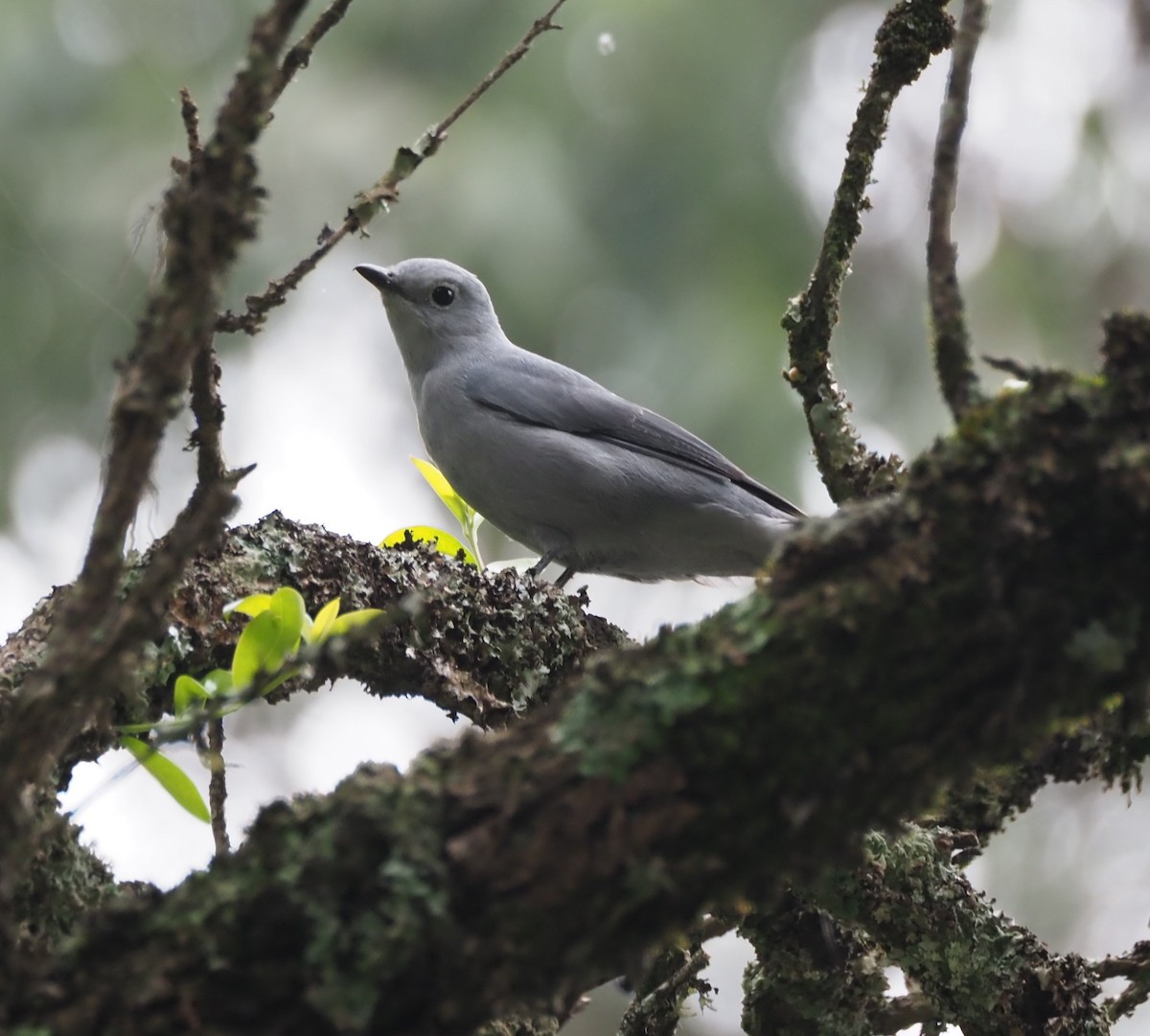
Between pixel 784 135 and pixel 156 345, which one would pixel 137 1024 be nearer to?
pixel 156 345

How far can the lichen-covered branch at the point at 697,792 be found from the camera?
1.45m

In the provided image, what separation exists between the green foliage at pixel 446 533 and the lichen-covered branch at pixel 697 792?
218 centimetres

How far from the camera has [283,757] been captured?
9445mm

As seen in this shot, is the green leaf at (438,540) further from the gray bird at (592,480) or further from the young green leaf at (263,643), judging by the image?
the young green leaf at (263,643)

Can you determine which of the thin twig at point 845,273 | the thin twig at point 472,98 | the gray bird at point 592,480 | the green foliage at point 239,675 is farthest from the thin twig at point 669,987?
the thin twig at point 472,98

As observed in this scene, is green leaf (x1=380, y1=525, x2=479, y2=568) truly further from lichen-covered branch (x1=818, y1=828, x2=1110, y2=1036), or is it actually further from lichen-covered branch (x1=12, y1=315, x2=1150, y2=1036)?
lichen-covered branch (x1=12, y1=315, x2=1150, y2=1036)

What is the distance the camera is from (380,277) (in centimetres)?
587

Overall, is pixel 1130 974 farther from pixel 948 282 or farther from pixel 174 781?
pixel 174 781

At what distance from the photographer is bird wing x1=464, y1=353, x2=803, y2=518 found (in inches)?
207

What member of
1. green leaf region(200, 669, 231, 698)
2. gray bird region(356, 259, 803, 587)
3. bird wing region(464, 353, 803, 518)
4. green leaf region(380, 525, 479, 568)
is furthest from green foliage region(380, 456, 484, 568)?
green leaf region(200, 669, 231, 698)

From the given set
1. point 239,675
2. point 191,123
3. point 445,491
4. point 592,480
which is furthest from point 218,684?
point 592,480

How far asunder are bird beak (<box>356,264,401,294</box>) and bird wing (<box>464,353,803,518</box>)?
64cm

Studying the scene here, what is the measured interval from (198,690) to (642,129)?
748cm

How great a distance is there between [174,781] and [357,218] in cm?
120
